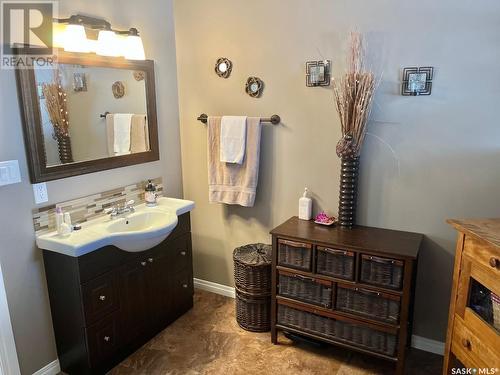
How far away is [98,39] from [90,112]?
0.44 metres

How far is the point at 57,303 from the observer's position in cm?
210

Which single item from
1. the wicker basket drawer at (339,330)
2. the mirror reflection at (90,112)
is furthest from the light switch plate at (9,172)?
the wicker basket drawer at (339,330)

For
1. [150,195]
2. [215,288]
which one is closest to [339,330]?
[215,288]

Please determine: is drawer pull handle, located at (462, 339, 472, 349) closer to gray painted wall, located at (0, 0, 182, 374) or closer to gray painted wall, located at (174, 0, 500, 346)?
gray painted wall, located at (174, 0, 500, 346)

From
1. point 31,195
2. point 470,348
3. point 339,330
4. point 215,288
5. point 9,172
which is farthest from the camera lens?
point 215,288

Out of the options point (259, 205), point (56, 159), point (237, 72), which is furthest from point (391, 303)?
point (56, 159)

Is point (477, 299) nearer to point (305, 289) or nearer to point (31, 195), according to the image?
point (305, 289)

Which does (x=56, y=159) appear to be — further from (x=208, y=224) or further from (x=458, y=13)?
(x=458, y=13)

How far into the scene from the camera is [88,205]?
2309 mm

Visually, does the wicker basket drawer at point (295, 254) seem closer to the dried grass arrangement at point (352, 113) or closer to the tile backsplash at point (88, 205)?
the dried grass arrangement at point (352, 113)

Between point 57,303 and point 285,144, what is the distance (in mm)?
1719

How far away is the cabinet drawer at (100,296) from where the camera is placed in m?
2.02

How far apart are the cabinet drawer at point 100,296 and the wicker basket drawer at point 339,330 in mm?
1031
